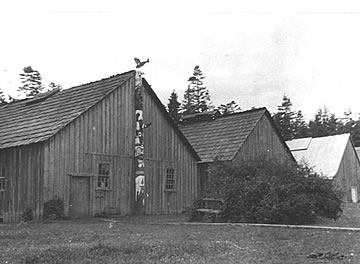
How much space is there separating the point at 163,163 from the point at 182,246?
18.8 m

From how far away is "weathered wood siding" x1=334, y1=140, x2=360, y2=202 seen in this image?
57.8 metres

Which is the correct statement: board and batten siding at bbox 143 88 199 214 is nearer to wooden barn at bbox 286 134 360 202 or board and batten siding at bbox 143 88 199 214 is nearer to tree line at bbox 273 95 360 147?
wooden barn at bbox 286 134 360 202

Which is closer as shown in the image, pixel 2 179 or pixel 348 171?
pixel 2 179

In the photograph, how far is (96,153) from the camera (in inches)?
1096

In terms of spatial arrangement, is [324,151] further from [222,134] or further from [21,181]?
[21,181]

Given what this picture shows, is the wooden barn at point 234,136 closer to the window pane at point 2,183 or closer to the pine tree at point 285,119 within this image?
the window pane at point 2,183

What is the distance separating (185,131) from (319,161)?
22.3 m

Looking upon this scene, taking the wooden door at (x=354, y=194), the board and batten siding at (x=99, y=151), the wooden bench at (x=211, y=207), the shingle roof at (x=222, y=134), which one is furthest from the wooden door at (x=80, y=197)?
the wooden door at (x=354, y=194)

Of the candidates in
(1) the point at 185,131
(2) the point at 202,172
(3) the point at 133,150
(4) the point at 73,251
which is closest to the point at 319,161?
(1) the point at 185,131

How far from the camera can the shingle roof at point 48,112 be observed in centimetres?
2663

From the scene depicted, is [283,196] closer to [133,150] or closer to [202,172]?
[133,150]

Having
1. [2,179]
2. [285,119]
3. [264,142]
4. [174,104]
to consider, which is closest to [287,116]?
[285,119]

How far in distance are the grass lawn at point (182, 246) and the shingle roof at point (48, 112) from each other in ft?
33.1

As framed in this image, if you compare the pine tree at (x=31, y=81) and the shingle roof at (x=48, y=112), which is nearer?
the shingle roof at (x=48, y=112)
